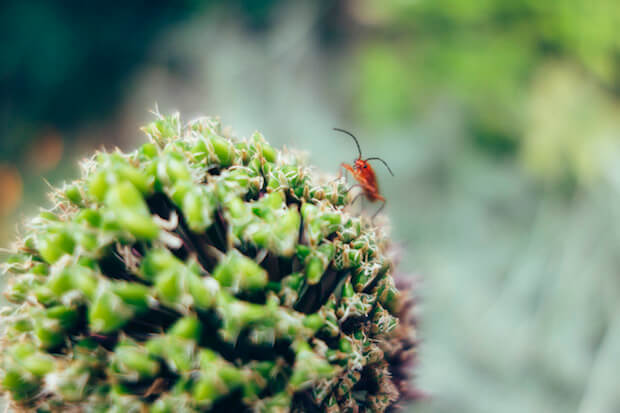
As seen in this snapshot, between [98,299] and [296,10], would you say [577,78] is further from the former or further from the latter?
[98,299]

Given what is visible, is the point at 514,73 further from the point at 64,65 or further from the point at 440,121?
the point at 64,65

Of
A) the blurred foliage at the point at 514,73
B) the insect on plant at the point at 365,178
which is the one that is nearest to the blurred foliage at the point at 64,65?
the blurred foliage at the point at 514,73

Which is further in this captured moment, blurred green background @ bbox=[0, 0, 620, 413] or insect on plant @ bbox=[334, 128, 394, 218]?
blurred green background @ bbox=[0, 0, 620, 413]

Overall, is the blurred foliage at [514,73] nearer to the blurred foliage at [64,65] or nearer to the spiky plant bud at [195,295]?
Result: the blurred foliage at [64,65]

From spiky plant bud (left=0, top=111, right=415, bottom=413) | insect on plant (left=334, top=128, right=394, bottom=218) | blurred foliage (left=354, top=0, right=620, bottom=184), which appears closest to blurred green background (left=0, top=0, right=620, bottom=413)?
blurred foliage (left=354, top=0, right=620, bottom=184)

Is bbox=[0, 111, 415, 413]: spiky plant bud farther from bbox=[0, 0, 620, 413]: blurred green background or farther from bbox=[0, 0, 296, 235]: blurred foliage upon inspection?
bbox=[0, 0, 296, 235]: blurred foliage

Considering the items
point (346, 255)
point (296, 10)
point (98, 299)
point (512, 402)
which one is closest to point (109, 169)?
point (98, 299)
